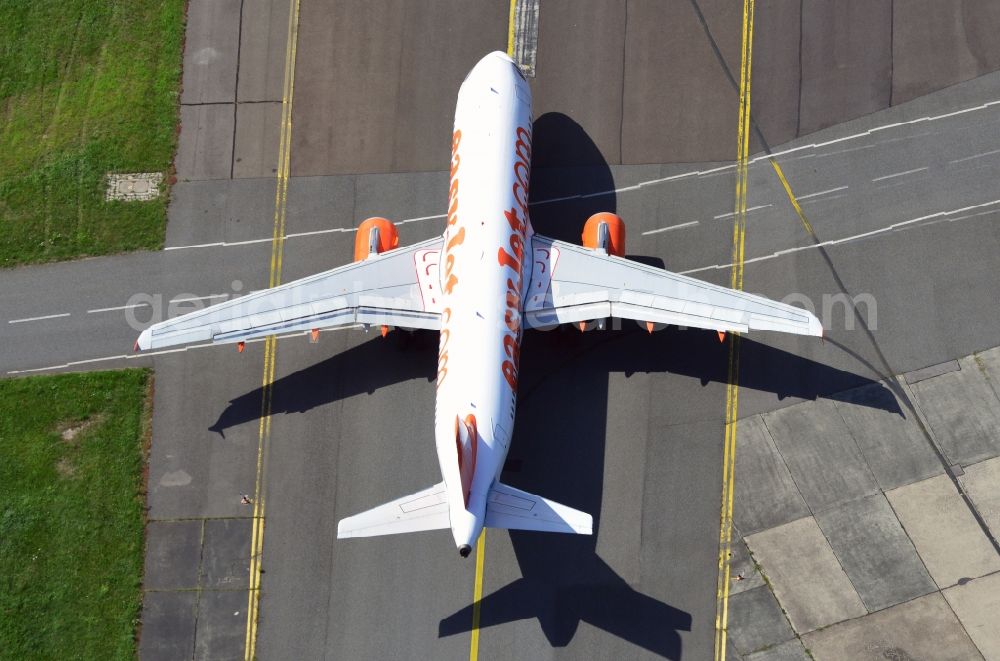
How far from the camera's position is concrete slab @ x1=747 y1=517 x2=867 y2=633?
→ 32.6 meters

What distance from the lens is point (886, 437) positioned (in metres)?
34.1

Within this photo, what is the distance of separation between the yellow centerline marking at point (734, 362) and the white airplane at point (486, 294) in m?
4.38

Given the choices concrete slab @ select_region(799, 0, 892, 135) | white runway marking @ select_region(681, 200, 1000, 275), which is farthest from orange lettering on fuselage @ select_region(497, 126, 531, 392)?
concrete slab @ select_region(799, 0, 892, 135)

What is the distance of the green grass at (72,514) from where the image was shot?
109 feet

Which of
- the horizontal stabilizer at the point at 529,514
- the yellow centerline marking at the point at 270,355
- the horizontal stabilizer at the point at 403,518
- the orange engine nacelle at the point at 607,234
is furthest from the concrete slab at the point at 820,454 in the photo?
the yellow centerline marking at the point at 270,355

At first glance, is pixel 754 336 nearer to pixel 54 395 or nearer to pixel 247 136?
pixel 247 136

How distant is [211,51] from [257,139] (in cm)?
504

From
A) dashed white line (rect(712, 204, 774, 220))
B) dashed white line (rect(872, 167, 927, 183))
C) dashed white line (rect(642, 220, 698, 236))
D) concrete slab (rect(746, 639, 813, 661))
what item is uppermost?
dashed white line (rect(872, 167, 927, 183))

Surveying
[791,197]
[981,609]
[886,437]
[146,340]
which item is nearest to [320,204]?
[146,340]

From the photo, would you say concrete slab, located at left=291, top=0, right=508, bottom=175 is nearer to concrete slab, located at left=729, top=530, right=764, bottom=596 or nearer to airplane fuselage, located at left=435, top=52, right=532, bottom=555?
airplane fuselage, located at left=435, top=52, right=532, bottom=555

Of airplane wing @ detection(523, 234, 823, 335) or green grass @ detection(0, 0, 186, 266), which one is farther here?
green grass @ detection(0, 0, 186, 266)

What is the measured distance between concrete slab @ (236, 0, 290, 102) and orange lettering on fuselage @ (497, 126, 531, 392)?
12.7 meters

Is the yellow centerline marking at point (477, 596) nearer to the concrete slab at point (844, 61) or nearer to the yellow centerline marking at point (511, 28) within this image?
the yellow centerline marking at point (511, 28)

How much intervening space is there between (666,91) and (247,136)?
19.2 meters
